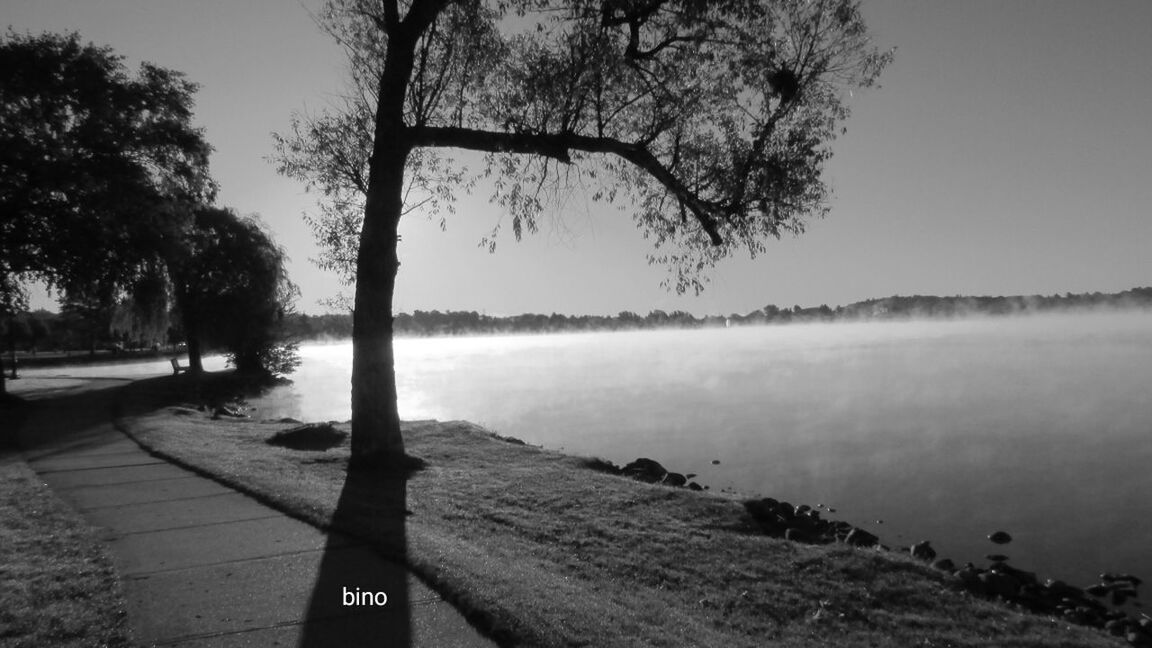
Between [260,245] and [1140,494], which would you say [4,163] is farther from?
[1140,494]

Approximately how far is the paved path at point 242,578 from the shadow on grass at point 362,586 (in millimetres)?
14

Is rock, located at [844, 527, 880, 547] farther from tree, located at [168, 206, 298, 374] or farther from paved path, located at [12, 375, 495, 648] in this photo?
tree, located at [168, 206, 298, 374]

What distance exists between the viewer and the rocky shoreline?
9586mm

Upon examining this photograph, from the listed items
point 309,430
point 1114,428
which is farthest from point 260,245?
point 1114,428

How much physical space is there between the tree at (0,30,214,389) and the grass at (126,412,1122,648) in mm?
14823

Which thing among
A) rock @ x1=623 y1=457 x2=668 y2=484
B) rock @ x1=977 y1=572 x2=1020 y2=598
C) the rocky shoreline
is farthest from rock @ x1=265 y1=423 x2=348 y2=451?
rock @ x1=977 y1=572 x2=1020 y2=598

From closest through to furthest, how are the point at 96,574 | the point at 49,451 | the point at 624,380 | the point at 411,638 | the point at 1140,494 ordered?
the point at 411,638 < the point at 96,574 < the point at 49,451 < the point at 1140,494 < the point at 624,380

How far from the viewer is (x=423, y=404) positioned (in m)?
46.7

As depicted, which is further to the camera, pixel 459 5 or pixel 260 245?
pixel 260 245

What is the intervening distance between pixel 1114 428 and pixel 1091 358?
245 feet

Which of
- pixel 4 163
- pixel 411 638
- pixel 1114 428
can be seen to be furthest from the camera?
pixel 1114 428

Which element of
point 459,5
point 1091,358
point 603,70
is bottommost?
point 1091,358

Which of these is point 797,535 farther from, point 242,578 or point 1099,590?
point 242,578

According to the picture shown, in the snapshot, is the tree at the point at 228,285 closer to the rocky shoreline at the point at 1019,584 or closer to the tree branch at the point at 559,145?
the tree branch at the point at 559,145
